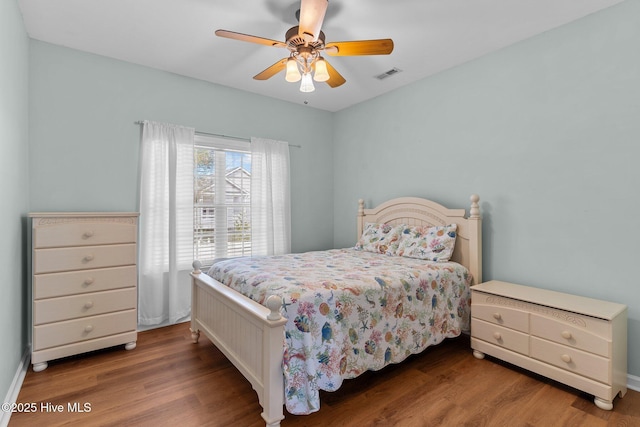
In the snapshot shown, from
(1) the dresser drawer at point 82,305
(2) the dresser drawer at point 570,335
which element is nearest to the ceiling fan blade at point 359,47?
(2) the dresser drawer at point 570,335

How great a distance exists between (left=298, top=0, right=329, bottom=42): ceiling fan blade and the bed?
1.58 metres

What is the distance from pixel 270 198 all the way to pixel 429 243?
6.50 feet

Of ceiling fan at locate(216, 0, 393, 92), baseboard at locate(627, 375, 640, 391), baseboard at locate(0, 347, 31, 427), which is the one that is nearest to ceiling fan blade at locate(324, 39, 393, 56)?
ceiling fan at locate(216, 0, 393, 92)

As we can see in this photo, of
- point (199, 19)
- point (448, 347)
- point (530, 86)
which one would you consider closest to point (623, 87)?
point (530, 86)

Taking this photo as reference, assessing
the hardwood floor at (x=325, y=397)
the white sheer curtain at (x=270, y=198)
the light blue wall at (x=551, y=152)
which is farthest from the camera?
the white sheer curtain at (x=270, y=198)

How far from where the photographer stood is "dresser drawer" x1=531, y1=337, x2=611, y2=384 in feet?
6.40

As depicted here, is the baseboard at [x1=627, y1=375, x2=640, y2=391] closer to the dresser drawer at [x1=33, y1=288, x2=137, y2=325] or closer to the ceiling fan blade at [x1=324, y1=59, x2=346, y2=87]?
the ceiling fan blade at [x1=324, y1=59, x2=346, y2=87]

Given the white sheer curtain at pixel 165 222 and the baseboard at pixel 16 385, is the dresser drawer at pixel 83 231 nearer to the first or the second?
the white sheer curtain at pixel 165 222

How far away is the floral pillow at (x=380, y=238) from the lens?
3.43 meters

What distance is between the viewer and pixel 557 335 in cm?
215

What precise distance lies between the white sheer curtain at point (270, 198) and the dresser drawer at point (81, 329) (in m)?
1.56

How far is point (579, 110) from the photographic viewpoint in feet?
7.96

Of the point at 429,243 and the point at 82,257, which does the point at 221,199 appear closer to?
the point at 82,257

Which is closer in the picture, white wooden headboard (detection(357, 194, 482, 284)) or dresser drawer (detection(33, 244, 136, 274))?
dresser drawer (detection(33, 244, 136, 274))
